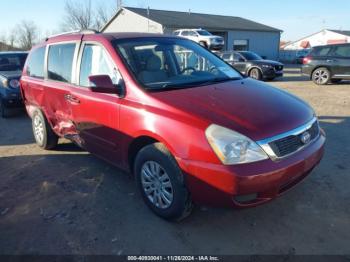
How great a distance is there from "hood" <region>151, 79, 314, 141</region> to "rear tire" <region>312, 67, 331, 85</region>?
1088 centimetres

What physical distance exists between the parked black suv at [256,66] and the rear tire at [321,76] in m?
2.39

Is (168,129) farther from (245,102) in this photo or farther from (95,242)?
(95,242)

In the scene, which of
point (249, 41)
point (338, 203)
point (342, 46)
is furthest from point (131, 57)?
point (249, 41)

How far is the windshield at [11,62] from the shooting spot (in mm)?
9148

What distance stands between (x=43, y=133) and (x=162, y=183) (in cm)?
310

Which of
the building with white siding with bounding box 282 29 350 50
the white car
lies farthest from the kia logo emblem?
the building with white siding with bounding box 282 29 350 50

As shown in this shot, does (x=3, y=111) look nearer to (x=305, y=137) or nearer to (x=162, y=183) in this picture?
(x=162, y=183)

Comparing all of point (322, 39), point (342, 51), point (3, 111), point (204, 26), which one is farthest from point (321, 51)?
point (322, 39)

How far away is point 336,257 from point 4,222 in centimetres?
327

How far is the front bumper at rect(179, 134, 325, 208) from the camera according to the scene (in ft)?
8.73

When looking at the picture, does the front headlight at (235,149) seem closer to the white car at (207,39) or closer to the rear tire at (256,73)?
the rear tire at (256,73)

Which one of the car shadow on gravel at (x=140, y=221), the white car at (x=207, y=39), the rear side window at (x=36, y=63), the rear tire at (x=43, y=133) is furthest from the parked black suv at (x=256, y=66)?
the car shadow on gravel at (x=140, y=221)

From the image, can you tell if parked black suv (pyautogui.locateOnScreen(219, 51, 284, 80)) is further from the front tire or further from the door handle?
the front tire

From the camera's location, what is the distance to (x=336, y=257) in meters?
2.76
